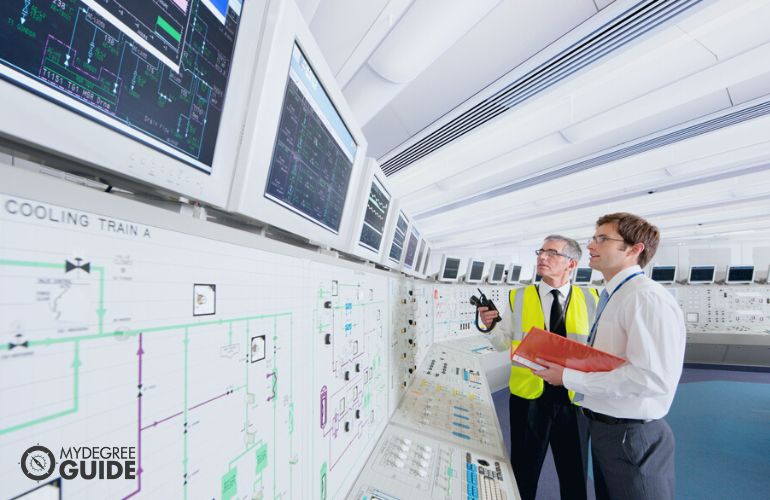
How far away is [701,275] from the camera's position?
5977 mm

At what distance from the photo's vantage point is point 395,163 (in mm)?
4000

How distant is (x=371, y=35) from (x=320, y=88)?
1402 mm

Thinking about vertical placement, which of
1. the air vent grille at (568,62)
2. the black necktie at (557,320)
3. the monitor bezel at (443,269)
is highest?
the air vent grille at (568,62)

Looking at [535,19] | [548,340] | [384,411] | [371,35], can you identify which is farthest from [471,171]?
[384,411]

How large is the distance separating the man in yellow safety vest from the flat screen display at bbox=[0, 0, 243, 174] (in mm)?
2015

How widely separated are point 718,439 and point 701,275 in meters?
3.94

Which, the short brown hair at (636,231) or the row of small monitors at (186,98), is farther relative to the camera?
the short brown hair at (636,231)

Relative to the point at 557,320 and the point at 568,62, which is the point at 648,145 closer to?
the point at 568,62

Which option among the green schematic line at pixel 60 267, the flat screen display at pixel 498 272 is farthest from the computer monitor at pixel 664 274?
the green schematic line at pixel 60 267

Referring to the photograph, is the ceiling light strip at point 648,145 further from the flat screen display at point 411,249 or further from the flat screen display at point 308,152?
the flat screen display at point 308,152

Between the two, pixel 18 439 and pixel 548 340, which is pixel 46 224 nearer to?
pixel 18 439

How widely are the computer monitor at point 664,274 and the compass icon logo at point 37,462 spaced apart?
26.8 ft

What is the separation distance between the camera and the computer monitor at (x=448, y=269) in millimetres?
3688

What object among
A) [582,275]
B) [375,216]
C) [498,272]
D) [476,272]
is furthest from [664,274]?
[375,216]
